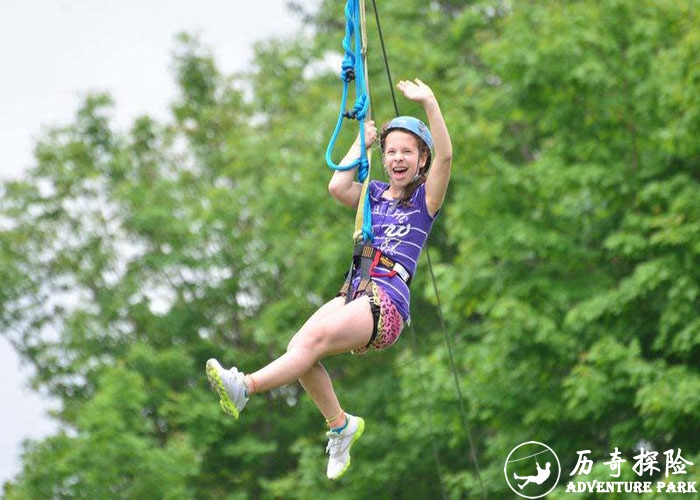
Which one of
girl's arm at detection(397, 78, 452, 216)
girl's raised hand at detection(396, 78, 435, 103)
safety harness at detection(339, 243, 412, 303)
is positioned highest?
girl's raised hand at detection(396, 78, 435, 103)

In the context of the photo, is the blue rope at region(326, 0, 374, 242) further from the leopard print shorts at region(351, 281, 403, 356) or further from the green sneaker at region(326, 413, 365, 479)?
the green sneaker at region(326, 413, 365, 479)

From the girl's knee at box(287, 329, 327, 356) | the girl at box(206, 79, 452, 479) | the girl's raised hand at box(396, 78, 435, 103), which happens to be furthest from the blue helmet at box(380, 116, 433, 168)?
the girl's knee at box(287, 329, 327, 356)

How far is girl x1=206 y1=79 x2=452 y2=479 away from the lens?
17.9 feet

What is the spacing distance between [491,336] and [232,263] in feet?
25.0

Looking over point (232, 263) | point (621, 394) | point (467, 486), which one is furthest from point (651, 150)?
point (232, 263)

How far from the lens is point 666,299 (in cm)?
1305

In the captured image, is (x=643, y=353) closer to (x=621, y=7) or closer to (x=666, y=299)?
(x=666, y=299)

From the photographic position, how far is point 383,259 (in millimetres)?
5730

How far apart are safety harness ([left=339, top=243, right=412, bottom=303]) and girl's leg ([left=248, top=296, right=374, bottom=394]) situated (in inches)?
4.4

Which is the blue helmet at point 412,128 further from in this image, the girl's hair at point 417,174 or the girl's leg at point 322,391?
the girl's leg at point 322,391

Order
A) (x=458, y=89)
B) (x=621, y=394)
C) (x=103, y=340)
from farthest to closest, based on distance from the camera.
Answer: (x=103, y=340), (x=458, y=89), (x=621, y=394)

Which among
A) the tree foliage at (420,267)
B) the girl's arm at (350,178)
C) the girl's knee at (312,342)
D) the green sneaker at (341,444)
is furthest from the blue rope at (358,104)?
the tree foliage at (420,267)

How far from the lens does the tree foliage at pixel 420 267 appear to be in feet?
43.2

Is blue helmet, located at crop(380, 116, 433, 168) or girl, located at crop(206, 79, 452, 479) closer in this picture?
girl, located at crop(206, 79, 452, 479)
